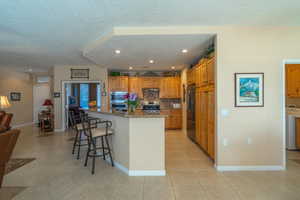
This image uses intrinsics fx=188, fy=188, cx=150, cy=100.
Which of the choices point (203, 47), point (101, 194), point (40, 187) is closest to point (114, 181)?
point (101, 194)

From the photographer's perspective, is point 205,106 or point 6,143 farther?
point 205,106

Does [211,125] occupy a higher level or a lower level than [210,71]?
lower

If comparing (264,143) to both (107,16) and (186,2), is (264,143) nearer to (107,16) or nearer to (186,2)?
(186,2)

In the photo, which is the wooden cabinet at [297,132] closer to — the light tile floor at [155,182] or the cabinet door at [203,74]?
the light tile floor at [155,182]

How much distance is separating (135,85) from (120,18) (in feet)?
15.1

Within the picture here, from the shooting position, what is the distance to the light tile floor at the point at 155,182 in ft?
8.10

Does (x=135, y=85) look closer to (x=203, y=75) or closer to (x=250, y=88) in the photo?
(x=203, y=75)

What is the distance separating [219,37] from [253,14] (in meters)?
0.61

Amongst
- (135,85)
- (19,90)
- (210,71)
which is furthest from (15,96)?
(210,71)

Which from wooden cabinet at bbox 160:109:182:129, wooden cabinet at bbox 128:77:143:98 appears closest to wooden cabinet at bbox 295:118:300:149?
wooden cabinet at bbox 160:109:182:129

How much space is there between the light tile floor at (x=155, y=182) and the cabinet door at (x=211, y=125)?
0.23 meters

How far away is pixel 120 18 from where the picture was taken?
295 centimetres

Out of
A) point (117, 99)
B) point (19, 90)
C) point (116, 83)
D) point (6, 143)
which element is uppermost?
point (116, 83)

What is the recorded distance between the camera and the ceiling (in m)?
2.52
